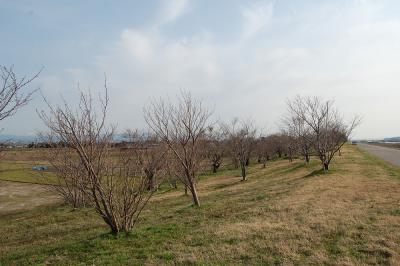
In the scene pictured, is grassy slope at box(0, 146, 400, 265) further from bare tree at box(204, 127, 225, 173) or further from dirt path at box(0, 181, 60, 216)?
bare tree at box(204, 127, 225, 173)

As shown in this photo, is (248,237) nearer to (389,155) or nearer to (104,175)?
(104,175)

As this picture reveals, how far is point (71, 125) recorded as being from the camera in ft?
26.6

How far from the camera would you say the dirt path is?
2426 centimetres

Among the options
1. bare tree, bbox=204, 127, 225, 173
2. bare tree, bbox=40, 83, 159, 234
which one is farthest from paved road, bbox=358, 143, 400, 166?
bare tree, bbox=40, 83, 159, 234

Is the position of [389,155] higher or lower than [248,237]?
higher

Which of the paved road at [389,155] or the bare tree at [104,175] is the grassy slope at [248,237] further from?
the paved road at [389,155]

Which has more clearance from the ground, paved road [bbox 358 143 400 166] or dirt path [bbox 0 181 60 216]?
paved road [bbox 358 143 400 166]

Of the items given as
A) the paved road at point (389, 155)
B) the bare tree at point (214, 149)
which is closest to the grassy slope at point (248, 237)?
the paved road at point (389, 155)

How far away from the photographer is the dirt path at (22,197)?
24.3 m

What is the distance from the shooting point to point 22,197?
28.5 meters

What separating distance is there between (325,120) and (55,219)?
64.7 feet

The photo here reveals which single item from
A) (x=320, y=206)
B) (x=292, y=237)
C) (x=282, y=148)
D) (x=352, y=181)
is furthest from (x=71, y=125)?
(x=282, y=148)

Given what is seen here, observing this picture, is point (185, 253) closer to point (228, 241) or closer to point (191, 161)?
point (228, 241)

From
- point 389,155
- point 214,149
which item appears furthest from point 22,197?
point 389,155
